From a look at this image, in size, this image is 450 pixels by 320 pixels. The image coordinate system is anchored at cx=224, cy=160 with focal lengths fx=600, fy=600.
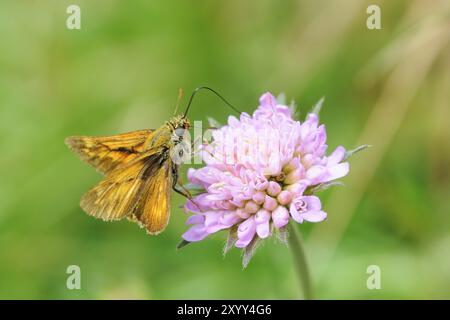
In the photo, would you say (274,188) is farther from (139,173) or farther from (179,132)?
(139,173)

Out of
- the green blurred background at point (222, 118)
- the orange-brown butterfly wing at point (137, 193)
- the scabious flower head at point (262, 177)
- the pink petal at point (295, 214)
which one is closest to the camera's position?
the pink petal at point (295, 214)

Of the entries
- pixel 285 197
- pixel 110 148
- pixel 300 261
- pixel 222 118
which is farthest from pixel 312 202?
pixel 222 118

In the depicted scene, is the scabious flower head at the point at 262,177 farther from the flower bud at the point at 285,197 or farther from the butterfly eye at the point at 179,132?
the butterfly eye at the point at 179,132

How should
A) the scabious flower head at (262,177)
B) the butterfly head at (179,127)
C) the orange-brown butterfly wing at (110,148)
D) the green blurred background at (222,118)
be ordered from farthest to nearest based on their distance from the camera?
1. the green blurred background at (222,118)
2. the orange-brown butterfly wing at (110,148)
3. the butterfly head at (179,127)
4. the scabious flower head at (262,177)

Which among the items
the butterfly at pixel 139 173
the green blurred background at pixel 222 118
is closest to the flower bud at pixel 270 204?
the butterfly at pixel 139 173
